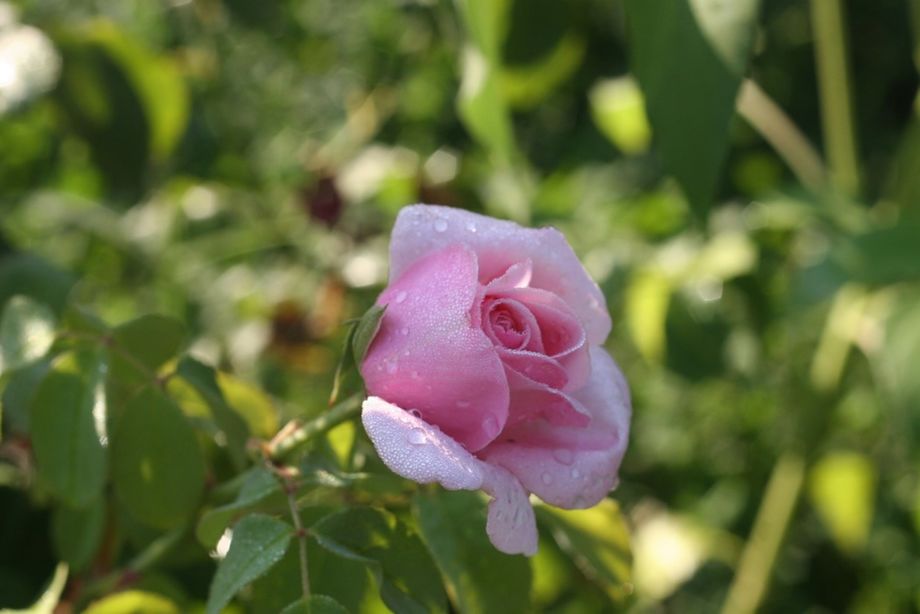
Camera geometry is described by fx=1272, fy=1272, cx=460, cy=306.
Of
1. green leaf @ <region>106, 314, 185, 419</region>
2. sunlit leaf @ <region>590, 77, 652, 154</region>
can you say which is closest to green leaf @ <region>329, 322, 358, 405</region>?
green leaf @ <region>106, 314, 185, 419</region>

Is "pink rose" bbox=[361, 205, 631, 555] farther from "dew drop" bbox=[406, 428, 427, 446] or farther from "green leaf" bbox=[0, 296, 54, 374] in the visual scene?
"green leaf" bbox=[0, 296, 54, 374]

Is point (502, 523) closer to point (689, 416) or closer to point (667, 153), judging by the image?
point (667, 153)

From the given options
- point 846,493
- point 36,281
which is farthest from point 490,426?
point 846,493

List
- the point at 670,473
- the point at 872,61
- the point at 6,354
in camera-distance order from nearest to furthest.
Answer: the point at 6,354 < the point at 670,473 < the point at 872,61

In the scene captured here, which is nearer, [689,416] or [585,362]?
[585,362]

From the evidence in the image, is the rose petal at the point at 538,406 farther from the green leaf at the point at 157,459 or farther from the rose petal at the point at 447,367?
the green leaf at the point at 157,459

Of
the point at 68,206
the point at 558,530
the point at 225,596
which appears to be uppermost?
the point at 225,596

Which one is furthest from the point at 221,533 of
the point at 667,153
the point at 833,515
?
the point at 833,515
